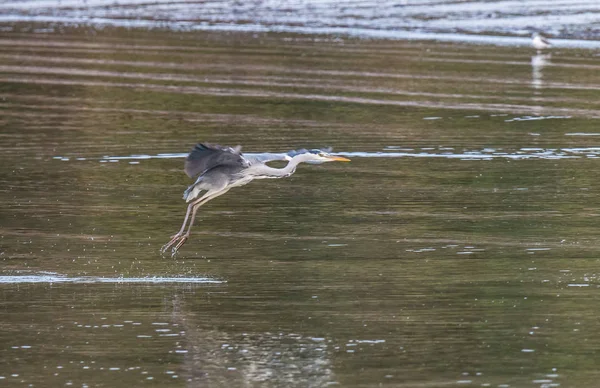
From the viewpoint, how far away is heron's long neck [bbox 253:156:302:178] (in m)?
13.0

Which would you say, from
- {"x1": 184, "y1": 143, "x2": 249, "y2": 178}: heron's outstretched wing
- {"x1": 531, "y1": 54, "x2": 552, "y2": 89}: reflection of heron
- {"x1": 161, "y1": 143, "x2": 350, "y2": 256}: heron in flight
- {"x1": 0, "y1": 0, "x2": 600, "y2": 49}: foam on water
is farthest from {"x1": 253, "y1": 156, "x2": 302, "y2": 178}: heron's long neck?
{"x1": 0, "y1": 0, "x2": 600, "y2": 49}: foam on water

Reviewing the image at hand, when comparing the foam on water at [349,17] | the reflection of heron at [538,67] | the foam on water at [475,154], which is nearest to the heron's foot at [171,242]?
the foam on water at [475,154]

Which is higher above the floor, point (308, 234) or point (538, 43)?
point (538, 43)

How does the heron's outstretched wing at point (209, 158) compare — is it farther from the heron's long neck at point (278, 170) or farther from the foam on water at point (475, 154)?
the foam on water at point (475, 154)

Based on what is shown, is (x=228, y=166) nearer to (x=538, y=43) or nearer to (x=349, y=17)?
(x=538, y=43)

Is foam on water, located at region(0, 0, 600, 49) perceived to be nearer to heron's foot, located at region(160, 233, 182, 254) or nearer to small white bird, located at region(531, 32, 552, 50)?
small white bird, located at region(531, 32, 552, 50)

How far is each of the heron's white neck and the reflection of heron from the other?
13766mm

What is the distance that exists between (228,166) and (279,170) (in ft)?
1.48

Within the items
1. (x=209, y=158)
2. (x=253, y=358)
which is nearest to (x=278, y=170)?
(x=209, y=158)

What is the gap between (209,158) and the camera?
517 inches

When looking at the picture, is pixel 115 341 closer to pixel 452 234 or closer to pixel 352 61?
pixel 452 234

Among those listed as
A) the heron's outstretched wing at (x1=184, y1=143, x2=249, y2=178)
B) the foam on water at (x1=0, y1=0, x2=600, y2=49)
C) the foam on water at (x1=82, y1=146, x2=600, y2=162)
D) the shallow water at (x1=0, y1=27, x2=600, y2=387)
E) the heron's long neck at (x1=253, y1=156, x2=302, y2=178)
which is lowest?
the foam on water at (x1=82, y1=146, x2=600, y2=162)

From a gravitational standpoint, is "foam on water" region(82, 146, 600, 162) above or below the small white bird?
below

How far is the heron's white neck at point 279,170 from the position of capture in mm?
13023
